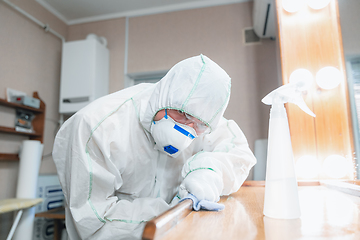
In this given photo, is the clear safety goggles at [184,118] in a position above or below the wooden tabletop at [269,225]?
above

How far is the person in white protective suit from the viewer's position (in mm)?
769

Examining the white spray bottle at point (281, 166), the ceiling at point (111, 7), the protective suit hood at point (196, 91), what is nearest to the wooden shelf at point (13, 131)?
the ceiling at point (111, 7)

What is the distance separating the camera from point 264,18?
2.10 metres

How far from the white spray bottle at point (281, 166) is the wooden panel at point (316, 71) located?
788mm

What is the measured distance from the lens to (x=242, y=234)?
1.30 ft

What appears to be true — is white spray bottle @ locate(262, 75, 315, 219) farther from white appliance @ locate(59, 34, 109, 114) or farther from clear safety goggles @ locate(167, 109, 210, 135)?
white appliance @ locate(59, 34, 109, 114)

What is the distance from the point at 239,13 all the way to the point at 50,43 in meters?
1.88

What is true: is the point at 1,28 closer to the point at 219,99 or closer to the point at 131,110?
the point at 131,110

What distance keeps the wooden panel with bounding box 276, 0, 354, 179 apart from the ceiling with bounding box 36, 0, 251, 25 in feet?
4.11

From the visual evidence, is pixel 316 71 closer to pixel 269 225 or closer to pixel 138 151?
pixel 138 151

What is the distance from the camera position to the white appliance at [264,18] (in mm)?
1949

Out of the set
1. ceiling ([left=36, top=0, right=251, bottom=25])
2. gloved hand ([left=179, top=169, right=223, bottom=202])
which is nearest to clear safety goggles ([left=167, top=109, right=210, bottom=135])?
gloved hand ([left=179, top=169, right=223, bottom=202])

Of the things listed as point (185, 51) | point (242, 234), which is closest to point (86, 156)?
point (242, 234)

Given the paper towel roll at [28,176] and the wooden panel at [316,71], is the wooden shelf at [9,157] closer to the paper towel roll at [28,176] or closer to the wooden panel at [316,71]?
the paper towel roll at [28,176]
